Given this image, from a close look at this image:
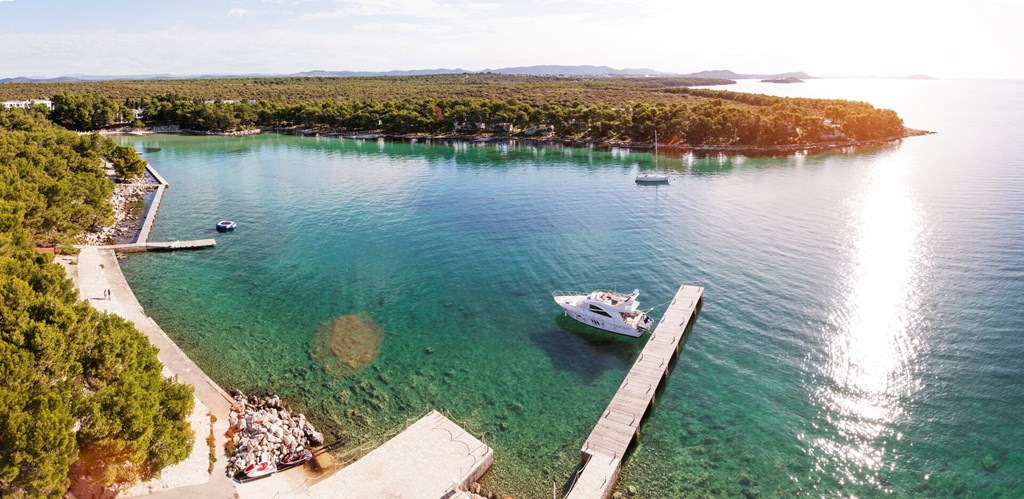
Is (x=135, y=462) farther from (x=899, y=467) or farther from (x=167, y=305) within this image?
(x=899, y=467)

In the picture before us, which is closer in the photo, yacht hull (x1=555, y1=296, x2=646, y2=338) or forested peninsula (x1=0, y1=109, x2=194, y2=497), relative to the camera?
forested peninsula (x1=0, y1=109, x2=194, y2=497)

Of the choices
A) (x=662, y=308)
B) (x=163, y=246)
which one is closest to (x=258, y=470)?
(x=662, y=308)

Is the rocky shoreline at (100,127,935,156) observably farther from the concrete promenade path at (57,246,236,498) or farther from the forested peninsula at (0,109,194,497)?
the forested peninsula at (0,109,194,497)

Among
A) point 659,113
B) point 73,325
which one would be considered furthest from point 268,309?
point 659,113

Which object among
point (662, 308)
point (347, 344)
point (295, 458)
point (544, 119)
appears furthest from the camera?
point (544, 119)

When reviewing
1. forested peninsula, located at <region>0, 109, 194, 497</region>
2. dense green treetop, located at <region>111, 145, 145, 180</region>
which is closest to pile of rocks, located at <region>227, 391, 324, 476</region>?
forested peninsula, located at <region>0, 109, 194, 497</region>

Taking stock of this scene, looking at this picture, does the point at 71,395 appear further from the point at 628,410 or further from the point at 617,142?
the point at 617,142
